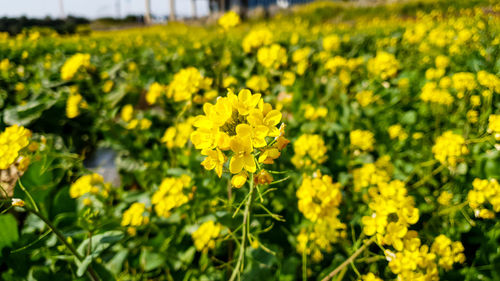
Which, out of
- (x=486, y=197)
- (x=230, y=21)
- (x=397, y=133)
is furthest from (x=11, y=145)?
(x=397, y=133)

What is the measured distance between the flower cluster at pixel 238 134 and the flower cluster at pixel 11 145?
0.85m

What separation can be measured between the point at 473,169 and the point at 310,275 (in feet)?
3.43

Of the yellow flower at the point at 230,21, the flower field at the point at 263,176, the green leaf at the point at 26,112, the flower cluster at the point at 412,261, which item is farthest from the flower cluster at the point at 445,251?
the green leaf at the point at 26,112

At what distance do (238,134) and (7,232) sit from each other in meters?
1.43

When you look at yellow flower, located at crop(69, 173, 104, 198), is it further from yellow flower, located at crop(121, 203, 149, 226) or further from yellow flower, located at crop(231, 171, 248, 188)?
yellow flower, located at crop(231, 171, 248, 188)

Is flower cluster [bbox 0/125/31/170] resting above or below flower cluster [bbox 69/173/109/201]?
above

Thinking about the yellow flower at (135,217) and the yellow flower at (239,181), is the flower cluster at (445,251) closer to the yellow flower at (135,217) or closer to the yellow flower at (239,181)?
the yellow flower at (239,181)

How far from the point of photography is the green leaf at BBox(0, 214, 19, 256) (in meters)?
1.35

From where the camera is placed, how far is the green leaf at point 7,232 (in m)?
1.35

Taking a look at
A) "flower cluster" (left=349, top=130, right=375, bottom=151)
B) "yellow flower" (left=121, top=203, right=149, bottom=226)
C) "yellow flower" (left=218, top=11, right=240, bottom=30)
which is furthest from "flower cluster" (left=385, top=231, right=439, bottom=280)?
"yellow flower" (left=218, top=11, right=240, bottom=30)

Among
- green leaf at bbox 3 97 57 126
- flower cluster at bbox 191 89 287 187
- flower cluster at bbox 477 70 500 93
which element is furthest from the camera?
green leaf at bbox 3 97 57 126

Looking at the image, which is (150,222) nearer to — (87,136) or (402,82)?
(87,136)

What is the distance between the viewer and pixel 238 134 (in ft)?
2.28

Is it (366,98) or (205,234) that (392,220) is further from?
(366,98)
